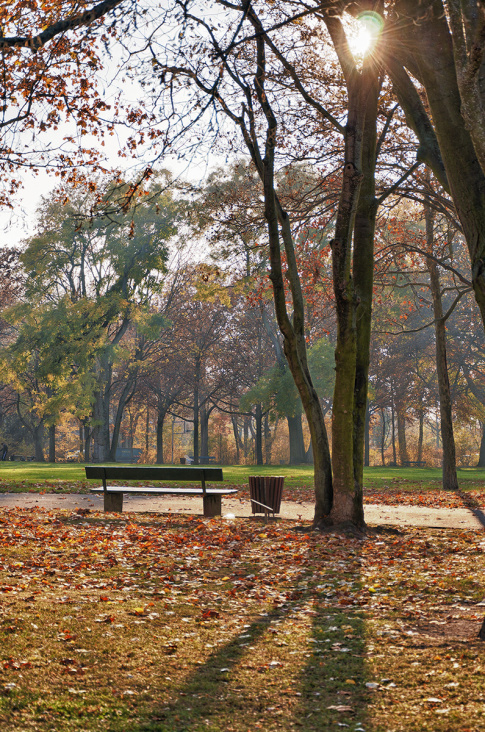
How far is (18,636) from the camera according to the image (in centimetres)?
473

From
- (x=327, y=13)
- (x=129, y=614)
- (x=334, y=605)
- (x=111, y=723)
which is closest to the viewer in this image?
(x=111, y=723)

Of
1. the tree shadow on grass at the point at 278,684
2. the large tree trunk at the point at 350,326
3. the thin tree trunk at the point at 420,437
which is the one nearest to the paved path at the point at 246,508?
the large tree trunk at the point at 350,326

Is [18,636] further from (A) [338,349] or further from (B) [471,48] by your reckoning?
(A) [338,349]

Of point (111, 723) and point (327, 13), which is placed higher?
point (327, 13)

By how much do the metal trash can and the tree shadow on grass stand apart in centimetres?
668

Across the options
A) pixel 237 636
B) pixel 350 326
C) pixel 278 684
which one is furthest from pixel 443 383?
pixel 278 684

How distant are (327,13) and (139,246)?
28.3 meters

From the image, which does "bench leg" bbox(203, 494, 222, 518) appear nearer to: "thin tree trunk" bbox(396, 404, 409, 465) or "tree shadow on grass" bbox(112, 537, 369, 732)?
"tree shadow on grass" bbox(112, 537, 369, 732)

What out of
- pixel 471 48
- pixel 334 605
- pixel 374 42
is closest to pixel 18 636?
pixel 334 605

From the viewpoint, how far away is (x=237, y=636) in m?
5.23

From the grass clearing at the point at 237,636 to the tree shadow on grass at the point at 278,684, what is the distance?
14mm

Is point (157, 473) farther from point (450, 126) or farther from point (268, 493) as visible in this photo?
point (450, 126)

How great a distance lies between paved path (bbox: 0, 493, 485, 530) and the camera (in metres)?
12.4

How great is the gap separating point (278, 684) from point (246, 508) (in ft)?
34.2
